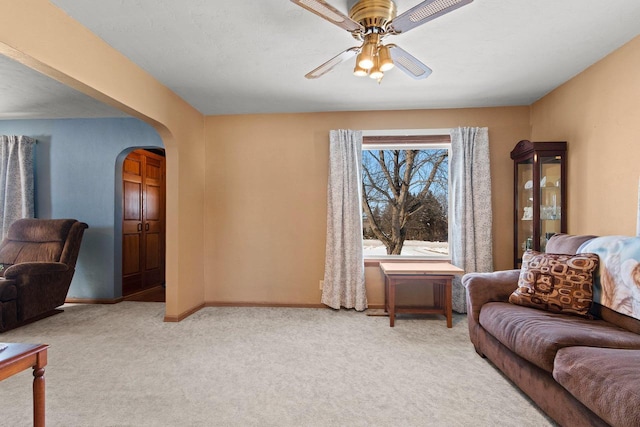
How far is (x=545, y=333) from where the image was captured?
183 cm

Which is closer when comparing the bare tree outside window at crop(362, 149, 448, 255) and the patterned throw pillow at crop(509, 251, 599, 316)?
the patterned throw pillow at crop(509, 251, 599, 316)

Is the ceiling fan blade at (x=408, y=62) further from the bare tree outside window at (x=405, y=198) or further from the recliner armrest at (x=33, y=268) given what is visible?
the recliner armrest at (x=33, y=268)

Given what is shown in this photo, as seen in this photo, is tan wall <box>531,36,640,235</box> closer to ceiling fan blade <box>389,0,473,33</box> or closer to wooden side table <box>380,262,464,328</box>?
wooden side table <box>380,262,464,328</box>

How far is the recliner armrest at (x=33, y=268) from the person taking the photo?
3371 mm

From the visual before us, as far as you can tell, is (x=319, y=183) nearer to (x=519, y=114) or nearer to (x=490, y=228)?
(x=490, y=228)

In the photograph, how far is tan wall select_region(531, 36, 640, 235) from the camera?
247 cm

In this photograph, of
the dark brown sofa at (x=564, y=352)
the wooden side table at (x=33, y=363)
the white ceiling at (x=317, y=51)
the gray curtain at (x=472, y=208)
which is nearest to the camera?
the dark brown sofa at (x=564, y=352)

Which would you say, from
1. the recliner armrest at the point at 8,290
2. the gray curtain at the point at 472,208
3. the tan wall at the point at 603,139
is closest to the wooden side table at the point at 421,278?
the gray curtain at the point at 472,208

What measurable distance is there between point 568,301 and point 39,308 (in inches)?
192

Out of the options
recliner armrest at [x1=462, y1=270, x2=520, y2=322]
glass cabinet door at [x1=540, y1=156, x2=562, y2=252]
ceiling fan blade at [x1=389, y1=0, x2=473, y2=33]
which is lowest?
recliner armrest at [x1=462, y1=270, x2=520, y2=322]

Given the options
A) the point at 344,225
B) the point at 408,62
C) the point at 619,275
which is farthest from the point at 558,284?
the point at 344,225

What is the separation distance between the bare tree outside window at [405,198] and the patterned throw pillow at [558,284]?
178 cm

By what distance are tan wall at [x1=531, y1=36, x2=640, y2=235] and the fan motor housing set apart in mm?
1914

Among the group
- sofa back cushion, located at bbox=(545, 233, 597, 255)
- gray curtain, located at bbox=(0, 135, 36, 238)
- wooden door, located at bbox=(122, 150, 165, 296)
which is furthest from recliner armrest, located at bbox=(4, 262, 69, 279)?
sofa back cushion, located at bbox=(545, 233, 597, 255)
